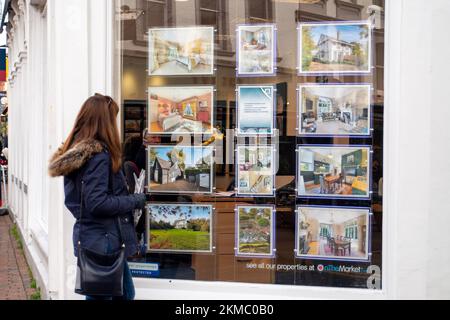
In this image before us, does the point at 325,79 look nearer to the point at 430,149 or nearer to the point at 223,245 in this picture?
the point at 430,149

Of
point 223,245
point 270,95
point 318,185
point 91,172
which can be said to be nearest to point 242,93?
point 270,95

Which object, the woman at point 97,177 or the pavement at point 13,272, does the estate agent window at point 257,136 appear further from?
the pavement at point 13,272

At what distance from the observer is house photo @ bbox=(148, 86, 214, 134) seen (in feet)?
16.2

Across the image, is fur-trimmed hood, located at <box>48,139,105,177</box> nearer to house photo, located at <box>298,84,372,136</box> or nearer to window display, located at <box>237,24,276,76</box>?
window display, located at <box>237,24,276,76</box>

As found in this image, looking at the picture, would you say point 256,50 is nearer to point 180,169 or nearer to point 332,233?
point 180,169

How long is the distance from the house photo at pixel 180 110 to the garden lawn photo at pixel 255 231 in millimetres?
752

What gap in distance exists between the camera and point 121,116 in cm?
505

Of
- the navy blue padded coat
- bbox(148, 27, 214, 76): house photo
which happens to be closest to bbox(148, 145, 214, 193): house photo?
bbox(148, 27, 214, 76): house photo

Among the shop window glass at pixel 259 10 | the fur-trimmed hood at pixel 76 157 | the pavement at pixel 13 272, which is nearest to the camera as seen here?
the fur-trimmed hood at pixel 76 157

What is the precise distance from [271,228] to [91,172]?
168 cm

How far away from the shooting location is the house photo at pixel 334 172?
4.59m

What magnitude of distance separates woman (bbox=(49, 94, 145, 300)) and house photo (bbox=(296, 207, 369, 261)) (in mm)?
1451

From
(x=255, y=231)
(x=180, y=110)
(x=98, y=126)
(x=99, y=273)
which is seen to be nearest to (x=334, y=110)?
(x=255, y=231)

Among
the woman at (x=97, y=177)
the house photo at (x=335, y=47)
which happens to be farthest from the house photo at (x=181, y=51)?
the woman at (x=97, y=177)
